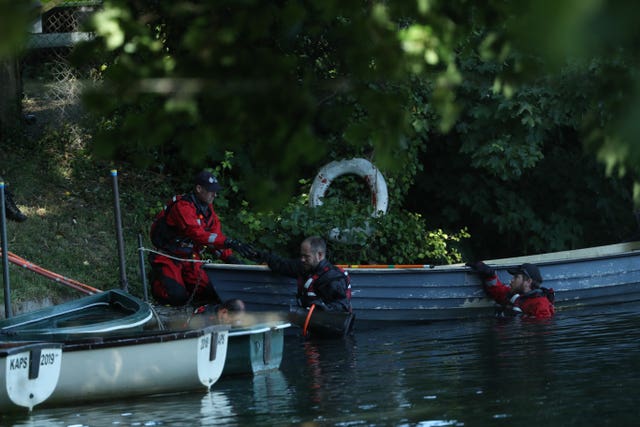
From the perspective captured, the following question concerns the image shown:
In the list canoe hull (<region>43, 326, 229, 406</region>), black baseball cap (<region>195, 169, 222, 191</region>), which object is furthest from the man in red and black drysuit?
canoe hull (<region>43, 326, 229, 406</region>)

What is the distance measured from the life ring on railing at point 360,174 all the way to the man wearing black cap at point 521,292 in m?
A: 2.78

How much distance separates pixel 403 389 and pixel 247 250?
385cm

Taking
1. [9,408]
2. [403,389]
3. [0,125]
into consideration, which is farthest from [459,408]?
[0,125]

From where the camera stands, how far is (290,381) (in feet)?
29.5

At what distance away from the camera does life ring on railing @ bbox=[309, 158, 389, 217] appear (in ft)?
51.2

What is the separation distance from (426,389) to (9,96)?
10.3 m

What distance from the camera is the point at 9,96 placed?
53.9 feet

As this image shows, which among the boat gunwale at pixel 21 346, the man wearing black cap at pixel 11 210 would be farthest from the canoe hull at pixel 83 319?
the man wearing black cap at pixel 11 210

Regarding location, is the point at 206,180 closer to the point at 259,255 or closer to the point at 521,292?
the point at 259,255

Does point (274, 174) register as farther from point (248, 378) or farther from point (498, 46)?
point (248, 378)

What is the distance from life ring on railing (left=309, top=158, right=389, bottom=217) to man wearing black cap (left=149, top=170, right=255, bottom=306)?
3.56 metres

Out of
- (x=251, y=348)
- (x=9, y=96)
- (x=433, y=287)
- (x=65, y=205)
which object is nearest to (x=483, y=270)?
(x=433, y=287)

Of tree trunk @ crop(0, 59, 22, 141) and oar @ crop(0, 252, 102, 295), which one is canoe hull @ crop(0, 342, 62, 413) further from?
tree trunk @ crop(0, 59, 22, 141)

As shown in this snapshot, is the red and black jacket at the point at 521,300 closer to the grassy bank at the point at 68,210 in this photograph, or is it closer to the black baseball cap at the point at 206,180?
the black baseball cap at the point at 206,180
